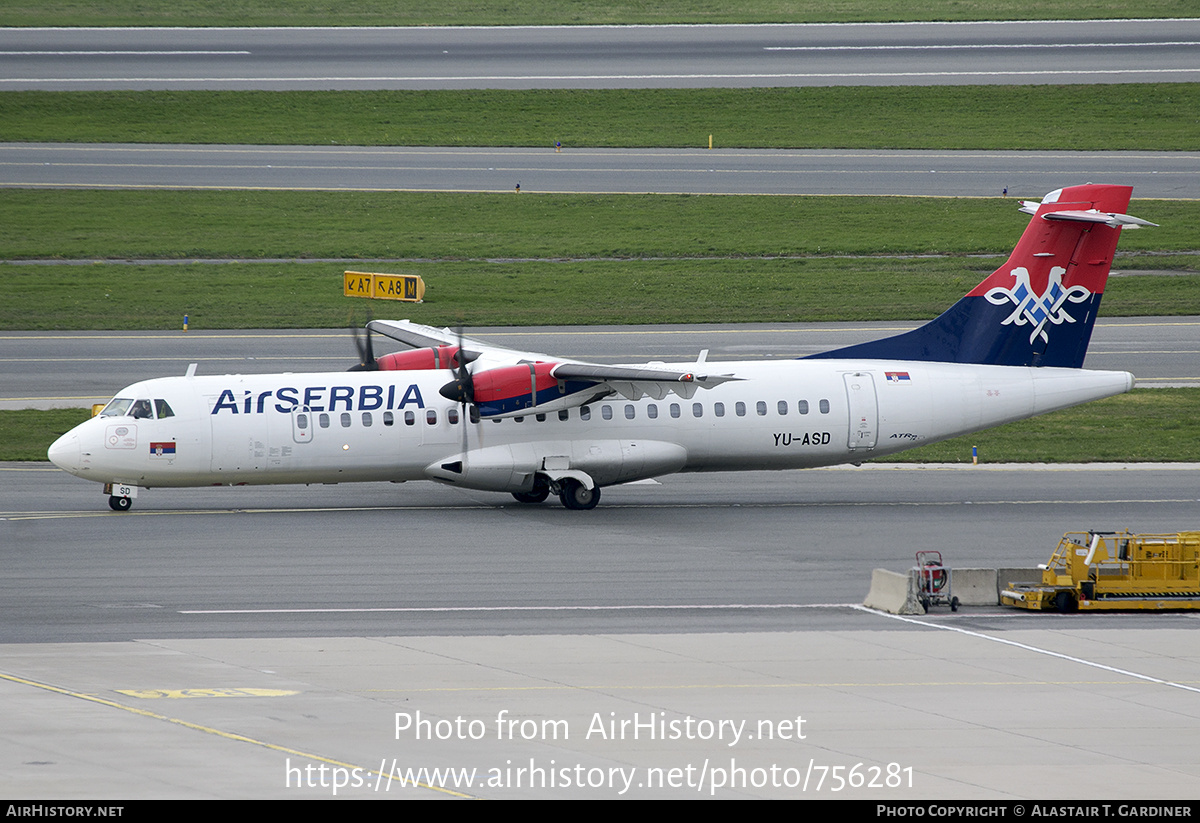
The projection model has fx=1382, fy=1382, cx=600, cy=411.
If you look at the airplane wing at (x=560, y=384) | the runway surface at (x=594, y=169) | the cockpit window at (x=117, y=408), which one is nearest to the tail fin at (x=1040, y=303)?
the airplane wing at (x=560, y=384)

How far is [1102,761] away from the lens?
1491 centimetres

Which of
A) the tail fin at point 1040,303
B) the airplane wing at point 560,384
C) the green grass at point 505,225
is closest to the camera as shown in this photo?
the airplane wing at point 560,384

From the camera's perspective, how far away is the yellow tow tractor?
21.9 metres

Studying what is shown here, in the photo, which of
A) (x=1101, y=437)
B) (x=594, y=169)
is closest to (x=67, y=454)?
(x=1101, y=437)

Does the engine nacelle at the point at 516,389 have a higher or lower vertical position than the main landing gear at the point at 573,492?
higher

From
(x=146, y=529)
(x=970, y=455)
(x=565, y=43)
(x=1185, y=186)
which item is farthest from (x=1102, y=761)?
(x=565, y=43)

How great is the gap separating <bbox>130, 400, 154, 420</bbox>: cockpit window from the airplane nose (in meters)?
1.21

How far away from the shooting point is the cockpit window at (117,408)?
28500mm

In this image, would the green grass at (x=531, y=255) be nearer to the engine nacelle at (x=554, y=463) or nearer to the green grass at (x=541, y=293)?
the green grass at (x=541, y=293)

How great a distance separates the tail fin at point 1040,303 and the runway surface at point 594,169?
90.4ft

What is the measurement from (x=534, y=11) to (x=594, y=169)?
20.6 m

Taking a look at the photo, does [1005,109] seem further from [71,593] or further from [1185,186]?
[71,593]

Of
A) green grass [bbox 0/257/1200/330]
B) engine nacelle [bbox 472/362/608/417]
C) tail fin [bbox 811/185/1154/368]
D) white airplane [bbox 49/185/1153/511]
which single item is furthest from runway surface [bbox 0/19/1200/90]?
engine nacelle [bbox 472/362/608/417]
